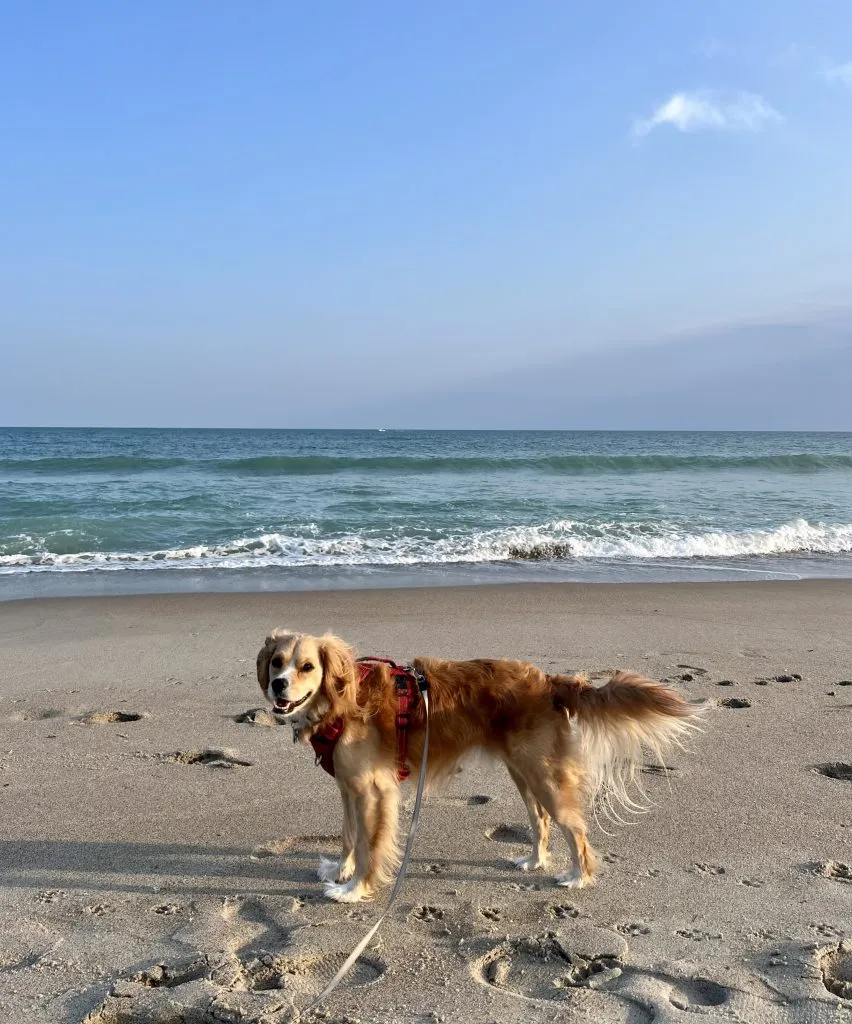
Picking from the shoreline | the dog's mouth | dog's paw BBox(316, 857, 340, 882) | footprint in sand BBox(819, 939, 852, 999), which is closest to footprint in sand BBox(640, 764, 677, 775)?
footprint in sand BBox(819, 939, 852, 999)

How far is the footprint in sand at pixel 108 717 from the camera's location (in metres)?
5.52

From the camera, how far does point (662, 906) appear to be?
3.31 meters

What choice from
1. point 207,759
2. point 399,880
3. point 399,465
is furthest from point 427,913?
point 399,465

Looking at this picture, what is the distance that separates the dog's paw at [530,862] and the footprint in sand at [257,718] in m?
2.22

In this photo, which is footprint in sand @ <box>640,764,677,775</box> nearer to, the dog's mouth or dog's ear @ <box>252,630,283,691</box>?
the dog's mouth

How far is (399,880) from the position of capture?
3.31m

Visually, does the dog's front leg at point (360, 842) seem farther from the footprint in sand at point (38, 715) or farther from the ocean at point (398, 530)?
the ocean at point (398, 530)

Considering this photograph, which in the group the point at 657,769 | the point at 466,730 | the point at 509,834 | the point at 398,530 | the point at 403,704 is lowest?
the point at 509,834

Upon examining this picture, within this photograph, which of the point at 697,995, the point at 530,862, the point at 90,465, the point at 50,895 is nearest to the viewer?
the point at 697,995

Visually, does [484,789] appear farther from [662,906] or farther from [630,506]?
[630,506]

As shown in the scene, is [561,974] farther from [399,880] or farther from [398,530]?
Result: [398,530]

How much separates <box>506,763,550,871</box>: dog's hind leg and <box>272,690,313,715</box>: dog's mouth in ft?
3.37

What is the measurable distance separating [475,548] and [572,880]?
11108mm

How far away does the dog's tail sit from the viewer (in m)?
3.71
